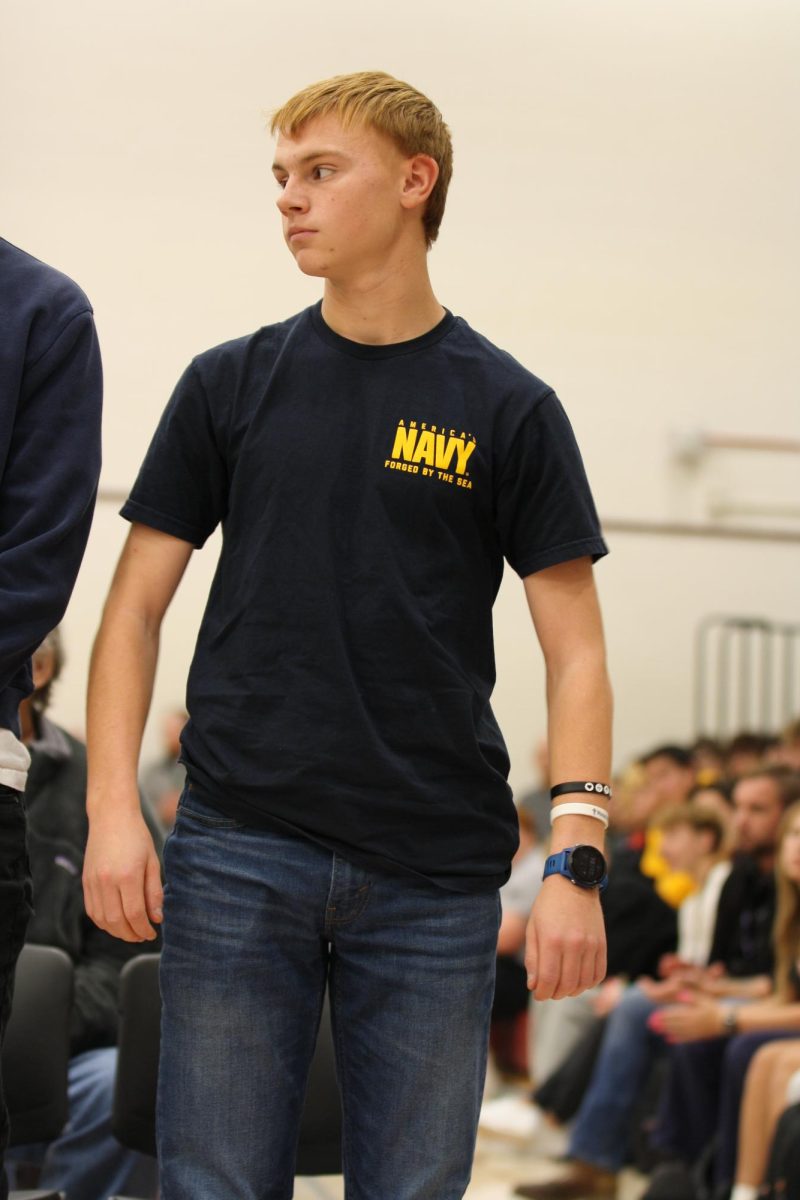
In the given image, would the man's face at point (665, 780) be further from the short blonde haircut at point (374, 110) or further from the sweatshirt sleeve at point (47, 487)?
the sweatshirt sleeve at point (47, 487)

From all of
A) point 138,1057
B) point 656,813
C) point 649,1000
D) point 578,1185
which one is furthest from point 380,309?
point 656,813

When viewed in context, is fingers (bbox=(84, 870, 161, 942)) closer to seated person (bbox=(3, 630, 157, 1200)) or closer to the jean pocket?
the jean pocket

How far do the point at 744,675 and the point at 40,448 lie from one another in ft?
22.7

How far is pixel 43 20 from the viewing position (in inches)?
277

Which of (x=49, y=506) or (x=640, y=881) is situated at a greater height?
(x=49, y=506)

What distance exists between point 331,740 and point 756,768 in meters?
3.86

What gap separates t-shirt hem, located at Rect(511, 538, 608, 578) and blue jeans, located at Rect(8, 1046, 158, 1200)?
1.56 metres

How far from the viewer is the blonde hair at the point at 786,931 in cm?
419

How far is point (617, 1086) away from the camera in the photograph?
4.71 m

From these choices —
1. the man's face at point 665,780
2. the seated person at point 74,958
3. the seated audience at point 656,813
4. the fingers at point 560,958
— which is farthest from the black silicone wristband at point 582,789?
the man's face at point 665,780

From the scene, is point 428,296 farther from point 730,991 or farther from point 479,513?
point 730,991

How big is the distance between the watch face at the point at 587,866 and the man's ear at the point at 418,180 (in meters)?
0.76

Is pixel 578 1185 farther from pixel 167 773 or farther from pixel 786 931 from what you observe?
pixel 167 773

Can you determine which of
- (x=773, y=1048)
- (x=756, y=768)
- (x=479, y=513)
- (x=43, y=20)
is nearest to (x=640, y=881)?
(x=756, y=768)
